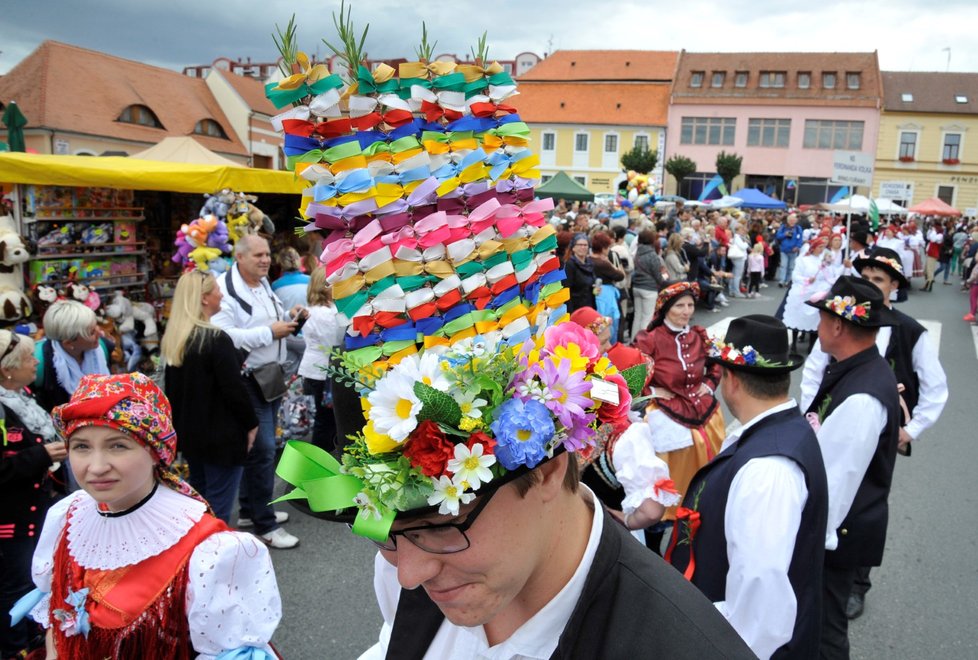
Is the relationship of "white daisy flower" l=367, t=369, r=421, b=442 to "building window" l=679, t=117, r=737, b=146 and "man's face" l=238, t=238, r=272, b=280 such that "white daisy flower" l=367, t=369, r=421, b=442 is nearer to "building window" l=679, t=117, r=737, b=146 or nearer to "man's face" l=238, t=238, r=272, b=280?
"man's face" l=238, t=238, r=272, b=280

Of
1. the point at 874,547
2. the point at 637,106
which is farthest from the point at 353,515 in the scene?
the point at 637,106

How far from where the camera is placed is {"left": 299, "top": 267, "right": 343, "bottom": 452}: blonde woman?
5.08 metres

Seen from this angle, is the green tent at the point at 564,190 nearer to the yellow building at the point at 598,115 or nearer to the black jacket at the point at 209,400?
the black jacket at the point at 209,400

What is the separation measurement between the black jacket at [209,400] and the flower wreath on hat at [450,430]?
9.83 feet

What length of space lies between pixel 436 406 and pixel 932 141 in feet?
182

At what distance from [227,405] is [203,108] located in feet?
108

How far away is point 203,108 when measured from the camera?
32.3m

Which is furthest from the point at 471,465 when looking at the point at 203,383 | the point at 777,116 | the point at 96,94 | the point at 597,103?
the point at 597,103

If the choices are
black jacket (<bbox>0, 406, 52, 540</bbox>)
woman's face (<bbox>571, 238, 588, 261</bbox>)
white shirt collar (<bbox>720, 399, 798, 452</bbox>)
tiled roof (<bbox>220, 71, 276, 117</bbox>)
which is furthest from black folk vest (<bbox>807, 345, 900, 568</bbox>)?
tiled roof (<bbox>220, 71, 276, 117</bbox>)

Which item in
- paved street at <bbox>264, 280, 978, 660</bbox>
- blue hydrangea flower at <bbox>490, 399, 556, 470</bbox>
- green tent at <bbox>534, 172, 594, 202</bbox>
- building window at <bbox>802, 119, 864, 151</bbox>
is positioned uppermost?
building window at <bbox>802, 119, 864, 151</bbox>

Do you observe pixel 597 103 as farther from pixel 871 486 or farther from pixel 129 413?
pixel 129 413

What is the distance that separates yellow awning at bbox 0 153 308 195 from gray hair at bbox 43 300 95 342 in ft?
8.69

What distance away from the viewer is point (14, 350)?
3404 millimetres

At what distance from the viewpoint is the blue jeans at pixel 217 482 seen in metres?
4.19
